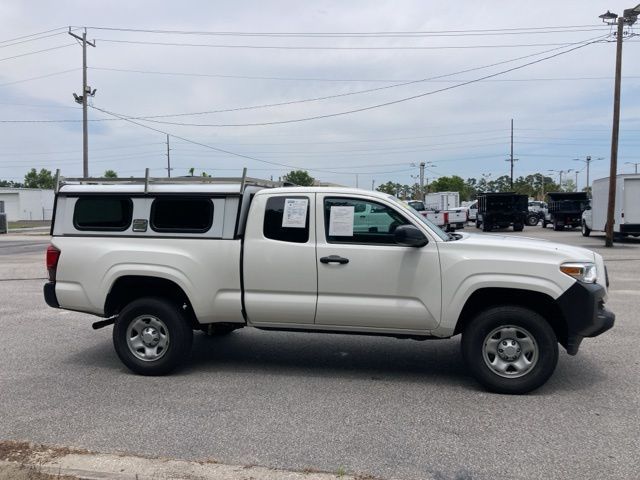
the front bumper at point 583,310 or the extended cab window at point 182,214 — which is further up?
the extended cab window at point 182,214

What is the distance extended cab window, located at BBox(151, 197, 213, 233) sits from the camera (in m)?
5.78

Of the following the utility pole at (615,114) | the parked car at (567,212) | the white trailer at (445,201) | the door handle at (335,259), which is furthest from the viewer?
the white trailer at (445,201)

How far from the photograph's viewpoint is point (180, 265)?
5680 millimetres

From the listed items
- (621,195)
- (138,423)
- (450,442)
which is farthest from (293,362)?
(621,195)

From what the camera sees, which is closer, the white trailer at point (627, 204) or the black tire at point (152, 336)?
the black tire at point (152, 336)

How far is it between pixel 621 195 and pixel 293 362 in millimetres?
20044

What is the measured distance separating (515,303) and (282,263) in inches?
85.6

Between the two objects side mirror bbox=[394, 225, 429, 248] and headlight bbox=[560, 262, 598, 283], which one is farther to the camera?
side mirror bbox=[394, 225, 429, 248]

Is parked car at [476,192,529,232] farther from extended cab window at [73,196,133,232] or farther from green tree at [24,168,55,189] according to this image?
green tree at [24,168,55,189]

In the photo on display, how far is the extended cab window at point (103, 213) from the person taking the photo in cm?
595

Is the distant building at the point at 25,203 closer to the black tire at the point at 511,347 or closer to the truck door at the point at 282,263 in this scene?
the truck door at the point at 282,263

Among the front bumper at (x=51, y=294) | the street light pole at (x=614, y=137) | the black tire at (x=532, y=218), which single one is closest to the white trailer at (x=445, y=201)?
the black tire at (x=532, y=218)

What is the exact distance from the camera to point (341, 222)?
216 inches

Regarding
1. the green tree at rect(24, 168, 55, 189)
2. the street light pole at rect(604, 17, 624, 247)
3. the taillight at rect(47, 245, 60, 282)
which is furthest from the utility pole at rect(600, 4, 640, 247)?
the green tree at rect(24, 168, 55, 189)
